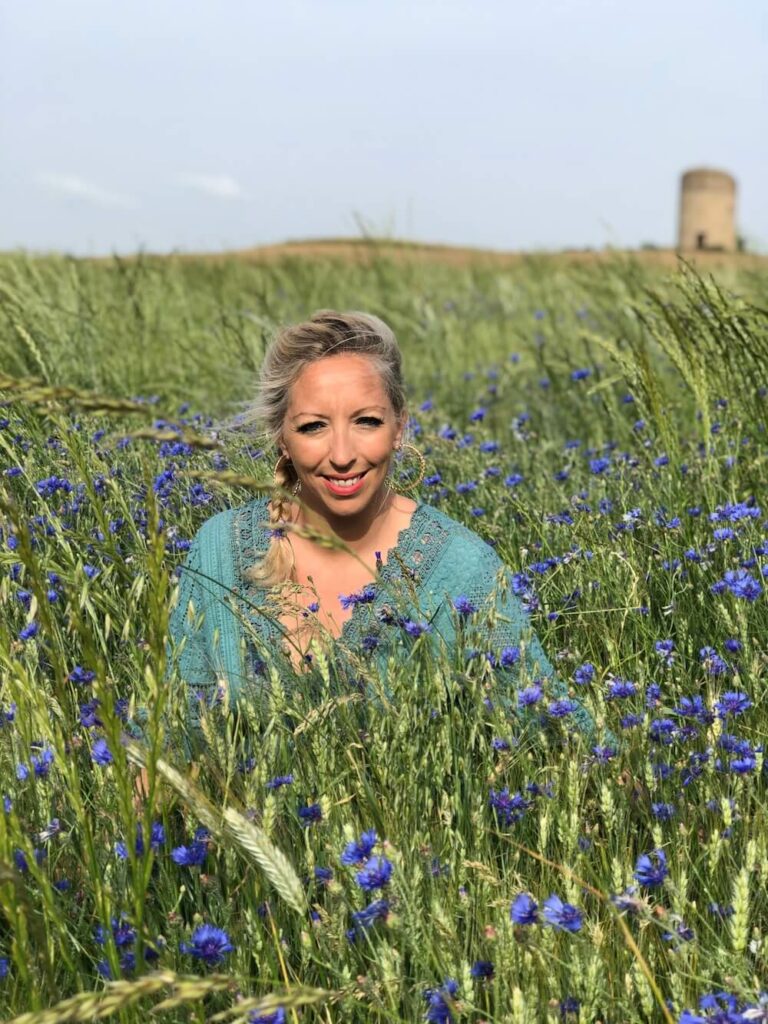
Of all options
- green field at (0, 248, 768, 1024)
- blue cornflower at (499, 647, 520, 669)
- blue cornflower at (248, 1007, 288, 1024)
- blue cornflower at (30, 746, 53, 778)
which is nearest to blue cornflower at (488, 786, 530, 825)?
green field at (0, 248, 768, 1024)

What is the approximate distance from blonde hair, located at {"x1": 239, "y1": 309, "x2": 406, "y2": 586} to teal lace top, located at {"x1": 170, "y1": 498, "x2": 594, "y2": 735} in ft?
0.22

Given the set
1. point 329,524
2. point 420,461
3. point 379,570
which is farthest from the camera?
point 420,461

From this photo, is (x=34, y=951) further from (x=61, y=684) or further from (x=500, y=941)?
(x=500, y=941)

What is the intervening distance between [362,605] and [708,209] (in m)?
18.4

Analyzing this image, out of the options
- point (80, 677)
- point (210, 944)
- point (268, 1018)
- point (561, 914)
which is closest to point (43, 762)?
point (80, 677)

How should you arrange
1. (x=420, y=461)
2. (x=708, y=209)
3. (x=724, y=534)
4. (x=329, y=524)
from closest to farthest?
1. (x=724, y=534)
2. (x=329, y=524)
3. (x=420, y=461)
4. (x=708, y=209)

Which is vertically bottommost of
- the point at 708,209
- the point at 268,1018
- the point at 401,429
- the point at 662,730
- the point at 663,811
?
the point at 268,1018

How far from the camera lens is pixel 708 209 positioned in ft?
61.8

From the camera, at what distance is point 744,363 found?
3.60m

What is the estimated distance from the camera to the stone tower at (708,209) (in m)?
18.8

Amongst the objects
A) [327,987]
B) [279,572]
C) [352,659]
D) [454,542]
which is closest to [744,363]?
[454,542]

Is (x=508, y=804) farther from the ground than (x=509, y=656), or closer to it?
closer to it

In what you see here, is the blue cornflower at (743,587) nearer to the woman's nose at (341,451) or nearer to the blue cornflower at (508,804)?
the blue cornflower at (508,804)

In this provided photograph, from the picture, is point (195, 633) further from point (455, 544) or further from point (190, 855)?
point (190, 855)
